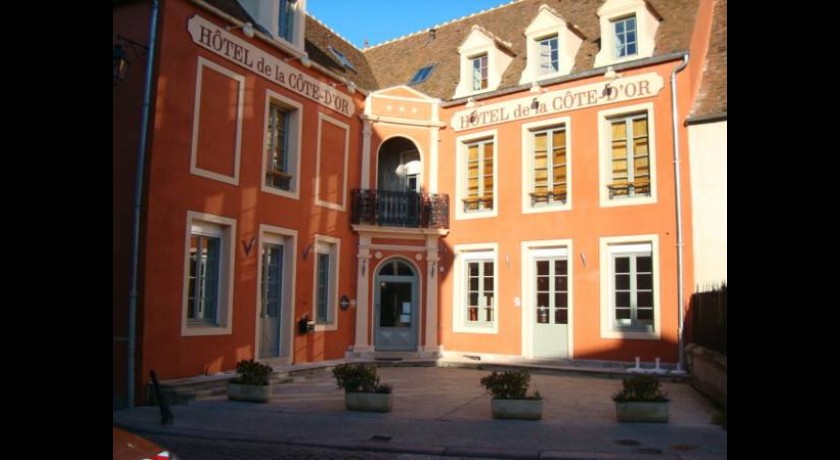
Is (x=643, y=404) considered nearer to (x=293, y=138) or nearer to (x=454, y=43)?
(x=293, y=138)

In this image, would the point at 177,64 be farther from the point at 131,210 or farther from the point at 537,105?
the point at 537,105

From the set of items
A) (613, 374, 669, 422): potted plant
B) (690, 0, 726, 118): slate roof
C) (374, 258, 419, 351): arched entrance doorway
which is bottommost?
(613, 374, 669, 422): potted plant

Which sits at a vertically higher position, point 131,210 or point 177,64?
point 177,64

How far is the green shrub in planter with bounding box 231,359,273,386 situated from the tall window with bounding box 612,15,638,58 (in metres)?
11.2

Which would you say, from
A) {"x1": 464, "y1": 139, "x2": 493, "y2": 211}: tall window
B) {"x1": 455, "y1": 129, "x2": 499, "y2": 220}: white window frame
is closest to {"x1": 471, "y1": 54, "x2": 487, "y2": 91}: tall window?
{"x1": 455, "y1": 129, "x2": 499, "y2": 220}: white window frame

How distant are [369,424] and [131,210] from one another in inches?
219

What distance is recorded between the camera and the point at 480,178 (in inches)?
716

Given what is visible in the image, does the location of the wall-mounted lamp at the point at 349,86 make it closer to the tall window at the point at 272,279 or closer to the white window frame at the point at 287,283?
the white window frame at the point at 287,283

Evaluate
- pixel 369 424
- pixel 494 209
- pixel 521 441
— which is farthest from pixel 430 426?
pixel 494 209

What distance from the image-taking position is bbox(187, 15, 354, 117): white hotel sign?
41.7 feet

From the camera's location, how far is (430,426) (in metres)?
9.22

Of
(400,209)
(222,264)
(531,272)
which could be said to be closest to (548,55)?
(400,209)

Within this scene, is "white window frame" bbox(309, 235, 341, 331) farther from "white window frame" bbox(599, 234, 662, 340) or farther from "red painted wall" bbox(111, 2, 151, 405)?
"white window frame" bbox(599, 234, 662, 340)

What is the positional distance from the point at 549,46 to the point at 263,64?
300 inches
